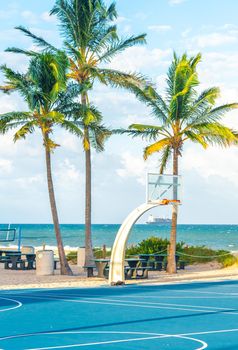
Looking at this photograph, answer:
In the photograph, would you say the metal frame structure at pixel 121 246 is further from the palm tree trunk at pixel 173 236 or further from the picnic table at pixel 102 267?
the palm tree trunk at pixel 173 236

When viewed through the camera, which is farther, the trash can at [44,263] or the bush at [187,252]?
the bush at [187,252]

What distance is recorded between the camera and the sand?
25.4m

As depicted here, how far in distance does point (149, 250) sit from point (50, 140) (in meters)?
8.18

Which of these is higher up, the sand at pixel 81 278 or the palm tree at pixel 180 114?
the palm tree at pixel 180 114

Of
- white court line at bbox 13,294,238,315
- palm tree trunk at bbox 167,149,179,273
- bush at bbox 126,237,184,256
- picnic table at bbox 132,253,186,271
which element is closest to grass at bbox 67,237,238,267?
bush at bbox 126,237,184,256

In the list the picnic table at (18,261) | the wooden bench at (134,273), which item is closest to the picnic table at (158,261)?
A: the wooden bench at (134,273)

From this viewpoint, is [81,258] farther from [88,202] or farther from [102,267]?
[102,267]

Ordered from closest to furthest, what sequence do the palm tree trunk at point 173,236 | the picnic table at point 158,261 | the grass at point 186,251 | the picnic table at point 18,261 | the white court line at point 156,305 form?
1. the white court line at point 156,305
2. the palm tree trunk at point 173,236
3. the picnic table at point 158,261
4. the picnic table at point 18,261
5. the grass at point 186,251

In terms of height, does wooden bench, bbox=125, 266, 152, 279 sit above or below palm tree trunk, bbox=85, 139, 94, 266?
below

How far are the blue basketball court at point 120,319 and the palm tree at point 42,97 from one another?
754cm

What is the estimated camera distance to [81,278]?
28.0 m

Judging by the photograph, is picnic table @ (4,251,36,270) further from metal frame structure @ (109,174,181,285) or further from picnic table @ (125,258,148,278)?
metal frame structure @ (109,174,181,285)

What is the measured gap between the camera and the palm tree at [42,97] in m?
27.5

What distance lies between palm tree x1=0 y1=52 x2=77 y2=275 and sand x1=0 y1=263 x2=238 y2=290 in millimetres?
1722
